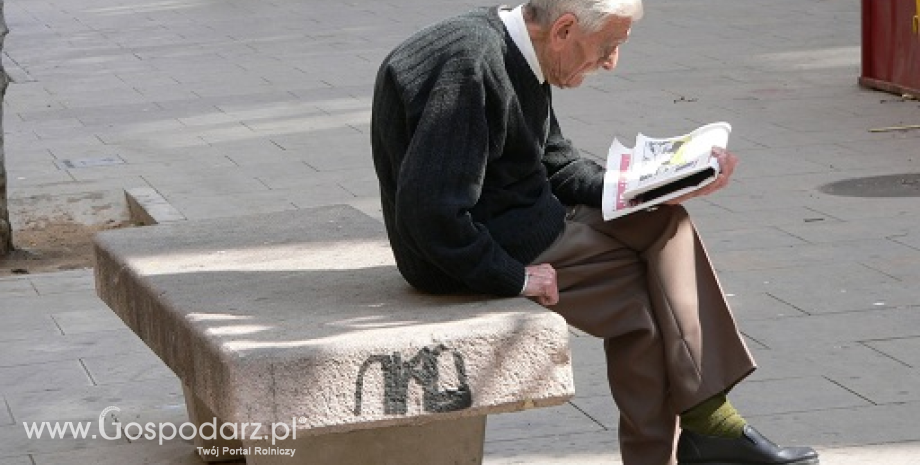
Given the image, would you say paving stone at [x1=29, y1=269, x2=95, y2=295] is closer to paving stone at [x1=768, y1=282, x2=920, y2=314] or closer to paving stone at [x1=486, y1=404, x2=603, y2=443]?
paving stone at [x1=486, y1=404, x2=603, y2=443]

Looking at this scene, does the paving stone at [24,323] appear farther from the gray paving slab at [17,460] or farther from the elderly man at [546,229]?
the elderly man at [546,229]

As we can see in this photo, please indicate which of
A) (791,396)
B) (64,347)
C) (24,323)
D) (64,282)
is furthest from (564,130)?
(791,396)

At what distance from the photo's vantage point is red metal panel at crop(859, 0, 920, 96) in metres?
10.5

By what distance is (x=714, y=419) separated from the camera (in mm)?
4258

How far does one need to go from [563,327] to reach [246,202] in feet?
15.9

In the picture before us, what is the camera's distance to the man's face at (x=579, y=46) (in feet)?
13.4

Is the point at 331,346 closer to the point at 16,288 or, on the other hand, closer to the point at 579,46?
the point at 579,46

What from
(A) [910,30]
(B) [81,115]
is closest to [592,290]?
(A) [910,30]

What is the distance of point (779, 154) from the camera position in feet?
29.6

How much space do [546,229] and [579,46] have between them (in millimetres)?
449

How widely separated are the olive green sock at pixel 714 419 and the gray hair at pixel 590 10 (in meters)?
0.93

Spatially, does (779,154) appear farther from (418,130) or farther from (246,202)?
(418,130)

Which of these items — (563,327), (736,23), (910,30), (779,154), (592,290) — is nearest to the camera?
(563,327)

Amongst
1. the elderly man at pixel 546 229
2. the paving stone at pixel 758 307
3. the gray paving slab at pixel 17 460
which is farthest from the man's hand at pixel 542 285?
the paving stone at pixel 758 307
